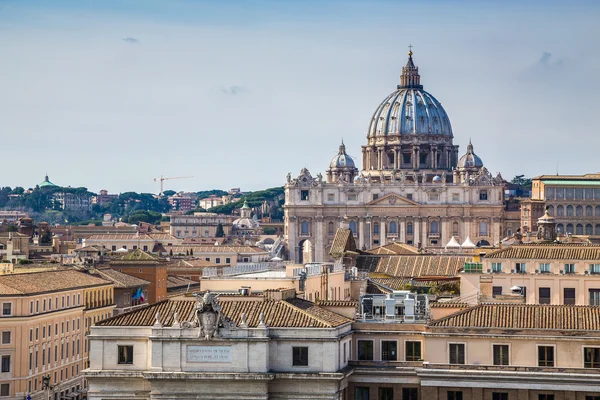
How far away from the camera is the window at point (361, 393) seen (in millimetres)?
46812

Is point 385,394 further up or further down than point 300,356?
further down

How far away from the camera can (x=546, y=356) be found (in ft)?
149

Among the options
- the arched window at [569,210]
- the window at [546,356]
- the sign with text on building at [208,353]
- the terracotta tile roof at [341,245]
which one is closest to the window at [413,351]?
the window at [546,356]

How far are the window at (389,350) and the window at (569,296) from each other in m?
13.8

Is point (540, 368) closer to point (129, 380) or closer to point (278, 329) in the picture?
point (278, 329)

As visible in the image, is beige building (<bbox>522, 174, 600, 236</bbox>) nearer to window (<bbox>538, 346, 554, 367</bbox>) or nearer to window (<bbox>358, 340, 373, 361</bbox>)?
window (<bbox>358, 340, 373, 361</bbox>)

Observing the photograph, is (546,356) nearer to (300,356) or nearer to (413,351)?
(413,351)

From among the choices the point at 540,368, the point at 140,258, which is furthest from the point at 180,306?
the point at 140,258

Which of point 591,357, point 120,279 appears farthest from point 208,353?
point 120,279

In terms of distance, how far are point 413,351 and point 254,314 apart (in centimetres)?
415

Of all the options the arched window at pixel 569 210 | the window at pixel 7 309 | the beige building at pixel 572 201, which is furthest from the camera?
the arched window at pixel 569 210

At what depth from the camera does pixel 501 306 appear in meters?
47.7

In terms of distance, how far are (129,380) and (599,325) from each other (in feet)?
38.4

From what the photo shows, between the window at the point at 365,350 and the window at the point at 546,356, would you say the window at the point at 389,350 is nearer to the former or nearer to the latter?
the window at the point at 365,350
